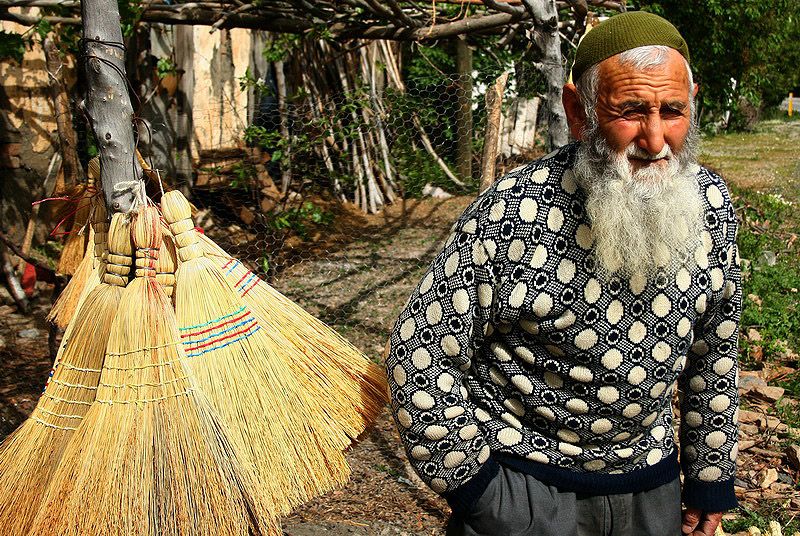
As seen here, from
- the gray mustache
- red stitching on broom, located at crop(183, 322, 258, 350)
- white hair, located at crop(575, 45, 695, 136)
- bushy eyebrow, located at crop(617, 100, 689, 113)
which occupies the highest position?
white hair, located at crop(575, 45, 695, 136)

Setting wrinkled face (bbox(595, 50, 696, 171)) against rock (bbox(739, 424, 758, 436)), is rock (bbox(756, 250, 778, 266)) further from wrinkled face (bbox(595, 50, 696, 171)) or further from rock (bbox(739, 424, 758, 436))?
wrinkled face (bbox(595, 50, 696, 171))

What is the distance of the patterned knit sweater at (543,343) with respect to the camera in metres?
1.59

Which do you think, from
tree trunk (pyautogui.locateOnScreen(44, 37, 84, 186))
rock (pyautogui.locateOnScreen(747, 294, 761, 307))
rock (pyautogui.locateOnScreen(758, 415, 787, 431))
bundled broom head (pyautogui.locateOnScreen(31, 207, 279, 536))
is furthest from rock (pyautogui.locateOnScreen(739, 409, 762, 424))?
tree trunk (pyautogui.locateOnScreen(44, 37, 84, 186))

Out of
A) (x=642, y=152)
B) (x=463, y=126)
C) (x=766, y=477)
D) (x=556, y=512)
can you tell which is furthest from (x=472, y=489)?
(x=463, y=126)

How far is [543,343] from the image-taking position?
163cm

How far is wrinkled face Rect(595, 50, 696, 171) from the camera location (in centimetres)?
154

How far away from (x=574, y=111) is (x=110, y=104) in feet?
3.85

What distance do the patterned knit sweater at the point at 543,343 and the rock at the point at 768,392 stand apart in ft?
8.58

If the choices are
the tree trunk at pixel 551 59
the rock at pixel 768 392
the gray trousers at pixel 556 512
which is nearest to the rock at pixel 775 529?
the rock at pixel 768 392

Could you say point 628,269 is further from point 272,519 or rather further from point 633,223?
point 272,519

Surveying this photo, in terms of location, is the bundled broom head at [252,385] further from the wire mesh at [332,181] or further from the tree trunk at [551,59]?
the wire mesh at [332,181]

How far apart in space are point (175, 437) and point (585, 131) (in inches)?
45.3

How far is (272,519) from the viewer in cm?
181

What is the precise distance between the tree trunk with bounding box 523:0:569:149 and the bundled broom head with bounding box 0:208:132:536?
1.68 m
